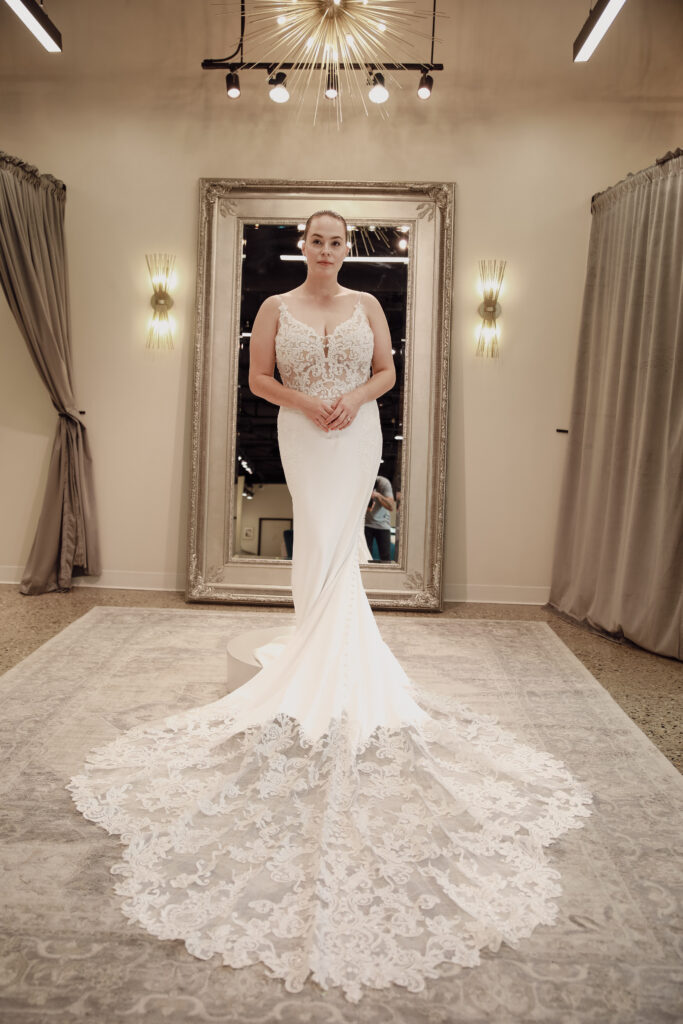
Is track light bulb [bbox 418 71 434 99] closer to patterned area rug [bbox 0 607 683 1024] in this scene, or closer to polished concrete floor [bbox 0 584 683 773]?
polished concrete floor [bbox 0 584 683 773]

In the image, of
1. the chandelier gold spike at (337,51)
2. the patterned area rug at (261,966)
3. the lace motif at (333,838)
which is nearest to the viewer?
the patterned area rug at (261,966)

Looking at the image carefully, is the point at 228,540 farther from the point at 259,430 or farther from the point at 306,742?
the point at 306,742

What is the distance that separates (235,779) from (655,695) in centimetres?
240

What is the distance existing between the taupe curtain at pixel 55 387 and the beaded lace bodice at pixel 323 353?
10.2 feet

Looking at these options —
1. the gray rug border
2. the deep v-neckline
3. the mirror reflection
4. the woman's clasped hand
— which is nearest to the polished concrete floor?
the gray rug border

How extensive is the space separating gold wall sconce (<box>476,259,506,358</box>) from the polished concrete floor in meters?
1.95

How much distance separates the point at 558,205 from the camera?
19.5ft

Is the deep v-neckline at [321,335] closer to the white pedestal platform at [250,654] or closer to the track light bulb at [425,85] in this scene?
the white pedestal platform at [250,654]

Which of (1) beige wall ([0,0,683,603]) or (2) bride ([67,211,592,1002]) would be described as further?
(1) beige wall ([0,0,683,603])

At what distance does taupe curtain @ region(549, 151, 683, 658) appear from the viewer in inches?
186

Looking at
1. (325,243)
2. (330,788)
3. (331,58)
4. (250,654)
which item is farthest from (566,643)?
(331,58)

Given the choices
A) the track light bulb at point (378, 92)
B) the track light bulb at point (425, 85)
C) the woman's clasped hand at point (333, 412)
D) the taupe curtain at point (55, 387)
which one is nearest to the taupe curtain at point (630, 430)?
the track light bulb at point (425, 85)

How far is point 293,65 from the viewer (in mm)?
5316

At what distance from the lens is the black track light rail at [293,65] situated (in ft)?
17.6
